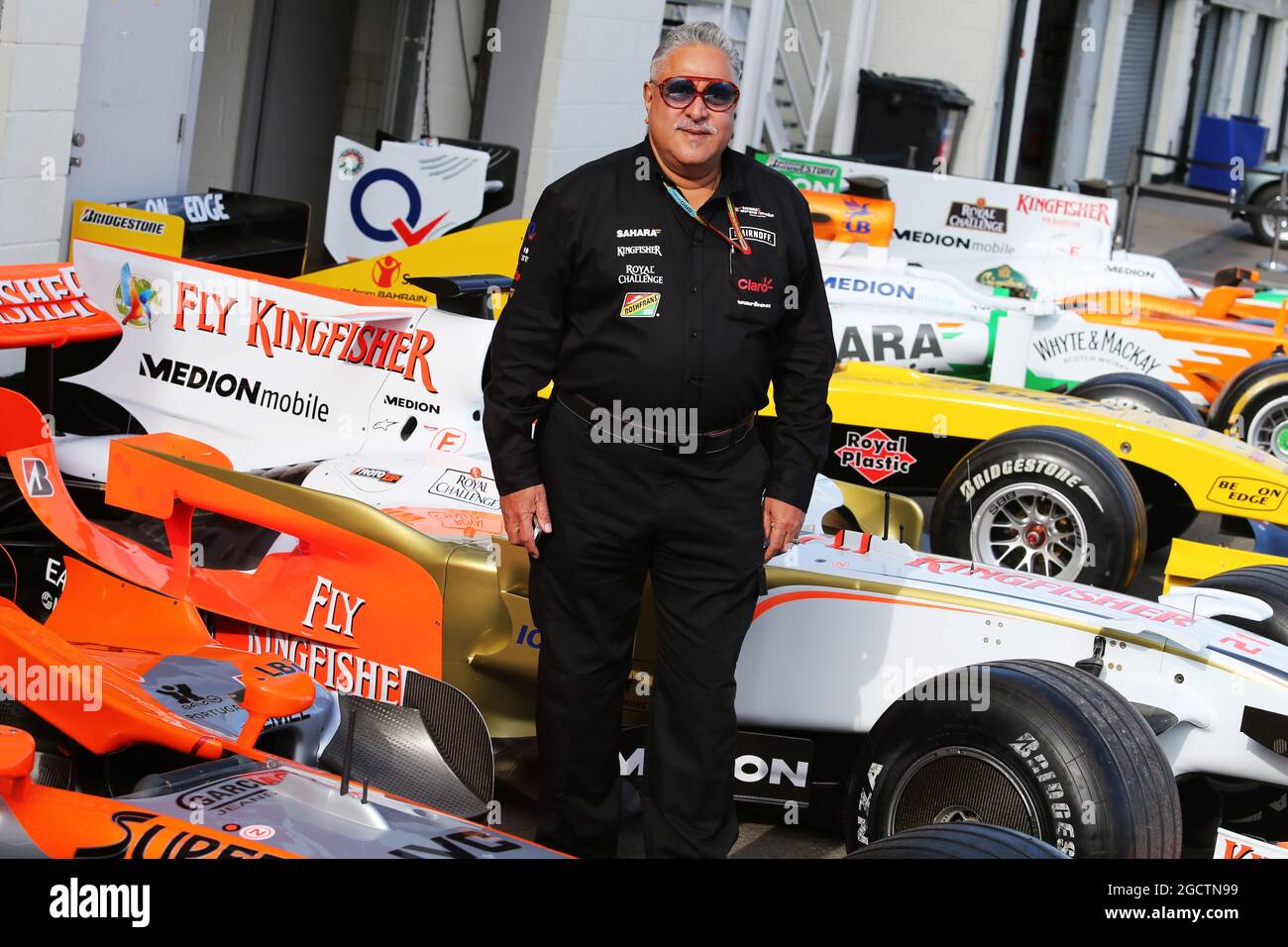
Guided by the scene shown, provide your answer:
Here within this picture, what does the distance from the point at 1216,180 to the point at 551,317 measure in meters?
25.3

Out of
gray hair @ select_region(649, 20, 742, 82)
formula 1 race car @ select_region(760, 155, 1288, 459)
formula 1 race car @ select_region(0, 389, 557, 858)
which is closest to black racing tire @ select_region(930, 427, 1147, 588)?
formula 1 race car @ select_region(760, 155, 1288, 459)

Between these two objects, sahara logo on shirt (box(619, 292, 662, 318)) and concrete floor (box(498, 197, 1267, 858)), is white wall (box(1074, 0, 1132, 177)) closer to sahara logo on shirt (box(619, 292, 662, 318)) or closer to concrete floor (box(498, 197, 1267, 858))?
concrete floor (box(498, 197, 1267, 858))

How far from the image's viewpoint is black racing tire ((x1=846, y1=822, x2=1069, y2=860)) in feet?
8.80

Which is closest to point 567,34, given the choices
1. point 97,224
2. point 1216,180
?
point 97,224

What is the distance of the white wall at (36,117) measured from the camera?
595 centimetres

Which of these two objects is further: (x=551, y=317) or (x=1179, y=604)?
(x=1179, y=604)

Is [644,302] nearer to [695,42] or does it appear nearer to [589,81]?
[695,42]

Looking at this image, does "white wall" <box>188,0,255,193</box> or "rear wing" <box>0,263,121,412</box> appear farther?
"white wall" <box>188,0,255,193</box>

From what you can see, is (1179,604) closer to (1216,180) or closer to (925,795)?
(925,795)

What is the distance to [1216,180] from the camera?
Answer: 26.1 m

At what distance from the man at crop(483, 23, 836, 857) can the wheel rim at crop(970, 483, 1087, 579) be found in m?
2.43

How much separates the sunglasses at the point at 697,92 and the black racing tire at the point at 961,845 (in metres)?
1.44

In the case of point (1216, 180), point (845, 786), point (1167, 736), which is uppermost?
point (1216, 180)

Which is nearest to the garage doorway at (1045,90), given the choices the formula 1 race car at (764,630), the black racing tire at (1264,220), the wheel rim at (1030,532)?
the black racing tire at (1264,220)
